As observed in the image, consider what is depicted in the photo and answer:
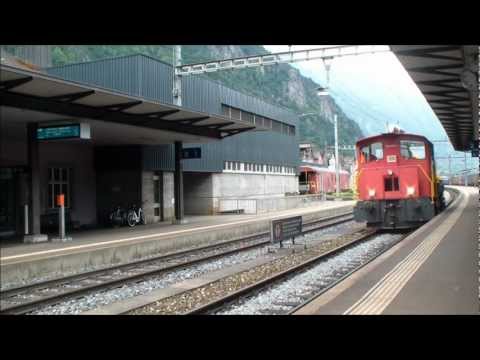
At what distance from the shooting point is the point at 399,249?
11.2 metres

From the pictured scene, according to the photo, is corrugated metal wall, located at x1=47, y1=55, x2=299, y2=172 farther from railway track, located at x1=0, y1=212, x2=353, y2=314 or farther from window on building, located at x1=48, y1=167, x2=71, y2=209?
railway track, located at x1=0, y1=212, x2=353, y2=314

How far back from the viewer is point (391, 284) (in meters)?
7.36

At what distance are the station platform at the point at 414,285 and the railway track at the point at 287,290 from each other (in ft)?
1.89

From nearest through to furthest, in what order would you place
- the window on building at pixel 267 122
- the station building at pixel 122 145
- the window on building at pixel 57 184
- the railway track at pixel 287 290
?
the railway track at pixel 287 290 → the station building at pixel 122 145 → the window on building at pixel 57 184 → the window on building at pixel 267 122

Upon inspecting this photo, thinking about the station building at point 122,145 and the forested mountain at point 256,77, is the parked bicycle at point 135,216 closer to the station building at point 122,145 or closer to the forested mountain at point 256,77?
the station building at point 122,145

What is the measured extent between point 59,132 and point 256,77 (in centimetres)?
3654

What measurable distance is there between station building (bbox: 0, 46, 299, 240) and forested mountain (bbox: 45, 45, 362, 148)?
509 centimetres

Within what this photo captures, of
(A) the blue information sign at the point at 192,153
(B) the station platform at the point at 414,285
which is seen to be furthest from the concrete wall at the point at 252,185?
(B) the station platform at the point at 414,285

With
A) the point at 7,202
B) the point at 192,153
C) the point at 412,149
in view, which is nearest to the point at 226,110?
the point at 192,153

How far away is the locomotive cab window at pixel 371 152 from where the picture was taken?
1717 centimetres
